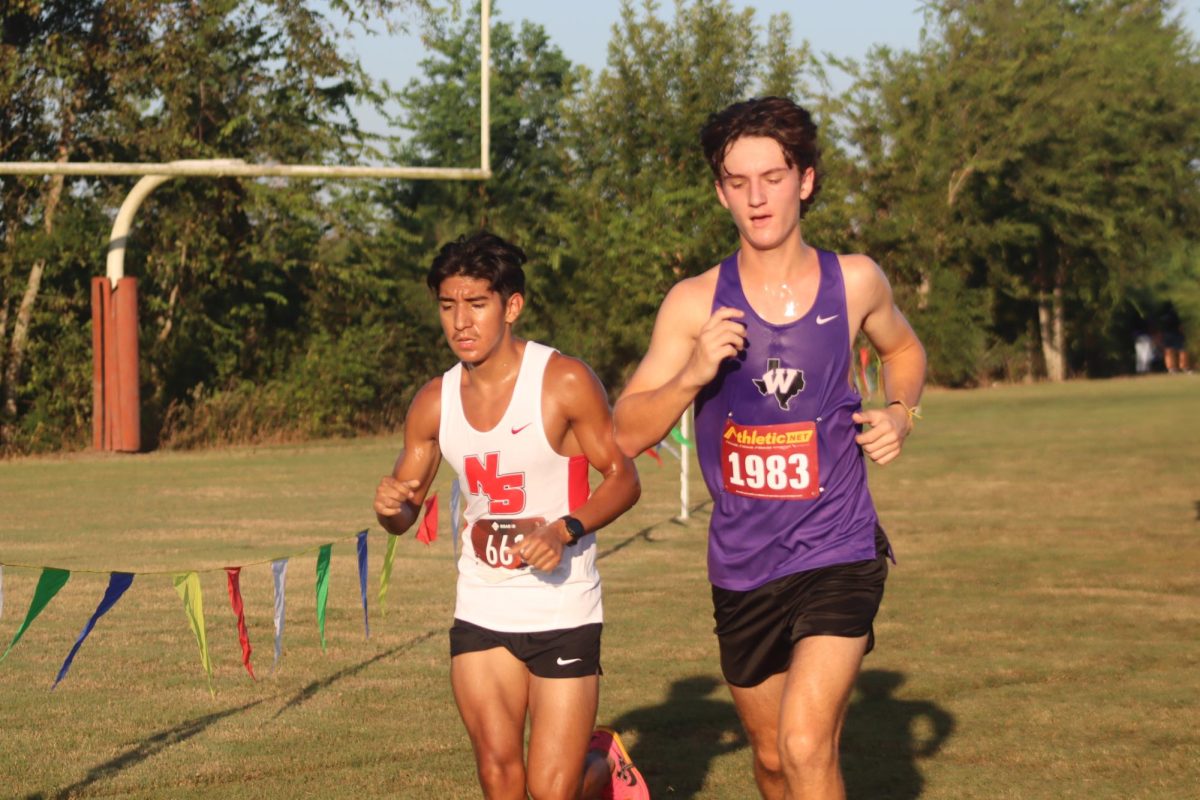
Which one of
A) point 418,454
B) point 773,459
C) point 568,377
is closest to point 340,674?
point 418,454

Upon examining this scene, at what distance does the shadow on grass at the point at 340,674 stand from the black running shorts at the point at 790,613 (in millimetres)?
3786

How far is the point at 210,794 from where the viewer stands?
680 centimetres

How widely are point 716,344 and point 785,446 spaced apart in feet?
1.95

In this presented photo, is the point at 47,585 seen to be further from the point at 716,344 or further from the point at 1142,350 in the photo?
the point at 1142,350

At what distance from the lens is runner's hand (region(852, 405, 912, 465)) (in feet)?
15.4

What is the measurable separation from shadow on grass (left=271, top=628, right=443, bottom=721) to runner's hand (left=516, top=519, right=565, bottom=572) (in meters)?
3.57

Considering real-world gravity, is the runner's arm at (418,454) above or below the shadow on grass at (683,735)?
above

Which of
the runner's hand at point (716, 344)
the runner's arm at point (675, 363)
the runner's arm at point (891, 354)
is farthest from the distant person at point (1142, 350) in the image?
the runner's hand at point (716, 344)

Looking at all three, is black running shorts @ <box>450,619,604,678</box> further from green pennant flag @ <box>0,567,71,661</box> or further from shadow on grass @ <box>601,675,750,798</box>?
green pennant flag @ <box>0,567,71,661</box>

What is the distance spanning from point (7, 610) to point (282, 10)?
20.8m

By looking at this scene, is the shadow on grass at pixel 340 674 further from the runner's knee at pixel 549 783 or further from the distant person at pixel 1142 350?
the distant person at pixel 1142 350

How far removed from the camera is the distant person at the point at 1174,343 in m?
58.2

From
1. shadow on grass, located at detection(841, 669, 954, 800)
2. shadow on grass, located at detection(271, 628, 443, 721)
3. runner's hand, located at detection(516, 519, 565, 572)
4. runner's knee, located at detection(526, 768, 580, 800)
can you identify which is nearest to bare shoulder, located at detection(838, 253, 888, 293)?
runner's hand, located at detection(516, 519, 565, 572)

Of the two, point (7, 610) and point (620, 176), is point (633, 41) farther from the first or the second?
point (7, 610)
